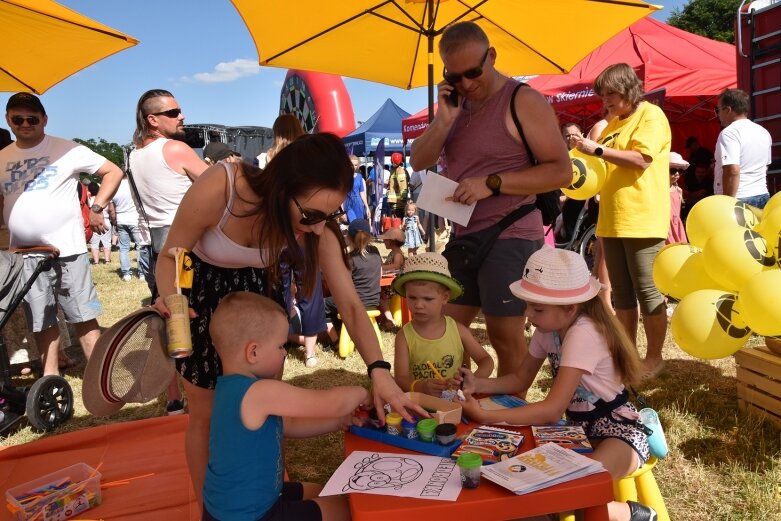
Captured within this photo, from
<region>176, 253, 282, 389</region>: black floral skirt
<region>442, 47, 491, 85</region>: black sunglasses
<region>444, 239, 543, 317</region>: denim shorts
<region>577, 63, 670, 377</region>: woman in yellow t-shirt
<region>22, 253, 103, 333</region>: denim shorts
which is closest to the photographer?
<region>176, 253, 282, 389</region>: black floral skirt

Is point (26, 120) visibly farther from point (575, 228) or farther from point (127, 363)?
point (575, 228)

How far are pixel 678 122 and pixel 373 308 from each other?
762cm

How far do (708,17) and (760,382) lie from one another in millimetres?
43064

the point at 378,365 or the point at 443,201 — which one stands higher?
the point at 443,201

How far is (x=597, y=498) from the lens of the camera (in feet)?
5.07

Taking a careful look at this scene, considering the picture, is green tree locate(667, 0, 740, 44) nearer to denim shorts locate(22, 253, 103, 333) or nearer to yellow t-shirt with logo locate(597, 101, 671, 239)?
yellow t-shirt with logo locate(597, 101, 671, 239)

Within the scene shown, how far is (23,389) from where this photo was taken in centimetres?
403

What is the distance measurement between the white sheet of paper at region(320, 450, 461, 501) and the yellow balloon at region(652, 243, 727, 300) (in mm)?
2091

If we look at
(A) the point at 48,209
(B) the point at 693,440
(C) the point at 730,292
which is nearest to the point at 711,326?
(C) the point at 730,292

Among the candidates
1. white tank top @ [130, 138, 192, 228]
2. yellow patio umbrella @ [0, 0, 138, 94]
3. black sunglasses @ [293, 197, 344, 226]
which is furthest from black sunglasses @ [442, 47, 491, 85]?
yellow patio umbrella @ [0, 0, 138, 94]

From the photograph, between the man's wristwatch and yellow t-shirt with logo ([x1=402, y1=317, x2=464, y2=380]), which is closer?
the man's wristwatch

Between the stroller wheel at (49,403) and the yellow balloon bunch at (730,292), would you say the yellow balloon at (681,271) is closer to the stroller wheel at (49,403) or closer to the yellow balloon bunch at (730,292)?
the yellow balloon bunch at (730,292)

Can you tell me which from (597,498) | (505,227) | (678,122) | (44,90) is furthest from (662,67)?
(597,498)

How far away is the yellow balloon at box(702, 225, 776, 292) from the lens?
2.83m
